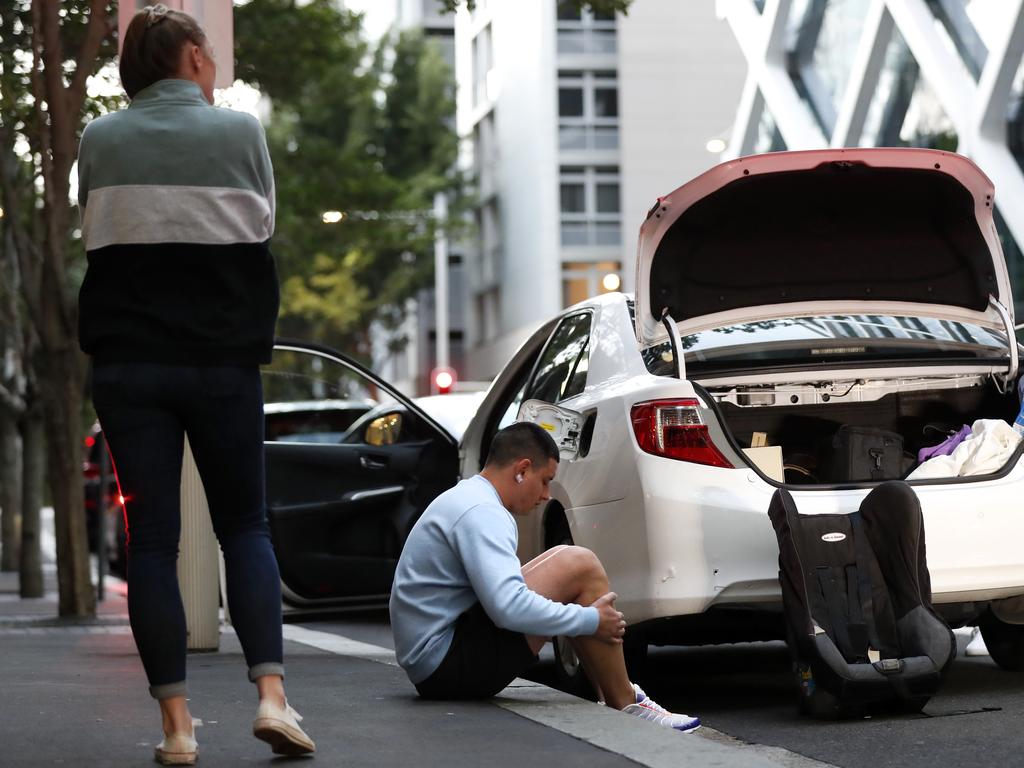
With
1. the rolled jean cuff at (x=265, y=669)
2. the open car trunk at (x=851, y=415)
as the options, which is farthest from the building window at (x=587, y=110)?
the rolled jean cuff at (x=265, y=669)

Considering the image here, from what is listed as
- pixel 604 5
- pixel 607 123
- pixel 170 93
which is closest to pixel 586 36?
pixel 607 123

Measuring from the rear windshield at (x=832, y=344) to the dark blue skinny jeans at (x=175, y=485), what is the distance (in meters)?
2.49

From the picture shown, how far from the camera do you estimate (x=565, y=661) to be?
7.06m

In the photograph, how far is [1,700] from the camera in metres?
5.97

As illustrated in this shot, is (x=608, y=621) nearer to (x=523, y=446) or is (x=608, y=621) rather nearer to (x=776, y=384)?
(x=523, y=446)

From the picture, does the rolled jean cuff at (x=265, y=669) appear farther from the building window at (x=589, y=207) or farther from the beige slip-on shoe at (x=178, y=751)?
the building window at (x=589, y=207)

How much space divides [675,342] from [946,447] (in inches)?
44.3

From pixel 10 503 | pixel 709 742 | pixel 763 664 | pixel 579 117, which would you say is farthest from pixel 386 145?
pixel 709 742

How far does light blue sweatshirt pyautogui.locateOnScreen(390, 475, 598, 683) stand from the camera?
18.8 ft

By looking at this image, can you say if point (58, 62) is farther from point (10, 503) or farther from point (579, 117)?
point (579, 117)

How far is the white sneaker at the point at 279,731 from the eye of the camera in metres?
4.43

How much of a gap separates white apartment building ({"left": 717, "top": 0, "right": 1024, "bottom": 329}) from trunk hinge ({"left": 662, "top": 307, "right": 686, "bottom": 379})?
17208mm

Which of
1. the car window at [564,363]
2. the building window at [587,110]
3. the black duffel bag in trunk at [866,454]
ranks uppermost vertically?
the building window at [587,110]

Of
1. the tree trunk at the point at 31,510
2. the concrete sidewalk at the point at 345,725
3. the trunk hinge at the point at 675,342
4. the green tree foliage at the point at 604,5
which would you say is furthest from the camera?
the tree trunk at the point at 31,510
